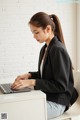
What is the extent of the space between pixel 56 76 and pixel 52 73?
2.4 inches

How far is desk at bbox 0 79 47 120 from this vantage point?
1.17m

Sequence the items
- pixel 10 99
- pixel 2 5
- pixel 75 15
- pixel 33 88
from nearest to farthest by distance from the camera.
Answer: pixel 10 99 → pixel 33 88 → pixel 2 5 → pixel 75 15

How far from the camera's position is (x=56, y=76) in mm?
1346

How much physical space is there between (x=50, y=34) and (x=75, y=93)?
1.45 ft

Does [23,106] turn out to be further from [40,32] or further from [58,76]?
[40,32]

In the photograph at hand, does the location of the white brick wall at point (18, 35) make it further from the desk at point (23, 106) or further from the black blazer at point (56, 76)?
the desk at point (23, 106)

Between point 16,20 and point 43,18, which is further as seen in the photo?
point 16,20

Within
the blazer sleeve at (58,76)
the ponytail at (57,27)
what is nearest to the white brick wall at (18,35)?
the ponytail at (57,27)

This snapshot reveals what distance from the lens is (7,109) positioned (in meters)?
1.18

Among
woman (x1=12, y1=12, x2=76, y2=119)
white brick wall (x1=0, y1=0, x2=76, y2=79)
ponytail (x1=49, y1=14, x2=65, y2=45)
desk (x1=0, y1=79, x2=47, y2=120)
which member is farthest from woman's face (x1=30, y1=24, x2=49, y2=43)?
white brick wall (x1=0, y1=0, x2=76, y2=79)

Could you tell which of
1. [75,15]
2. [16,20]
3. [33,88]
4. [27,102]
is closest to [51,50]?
[33,88]

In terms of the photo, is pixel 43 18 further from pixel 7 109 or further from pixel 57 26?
pixel 7 109

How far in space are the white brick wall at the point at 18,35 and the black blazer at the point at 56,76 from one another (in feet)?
5.14

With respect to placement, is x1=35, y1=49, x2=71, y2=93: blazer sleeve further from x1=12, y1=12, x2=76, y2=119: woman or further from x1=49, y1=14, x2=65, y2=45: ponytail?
x1=49, y1=14, x2=65, y2=45: ponytail
